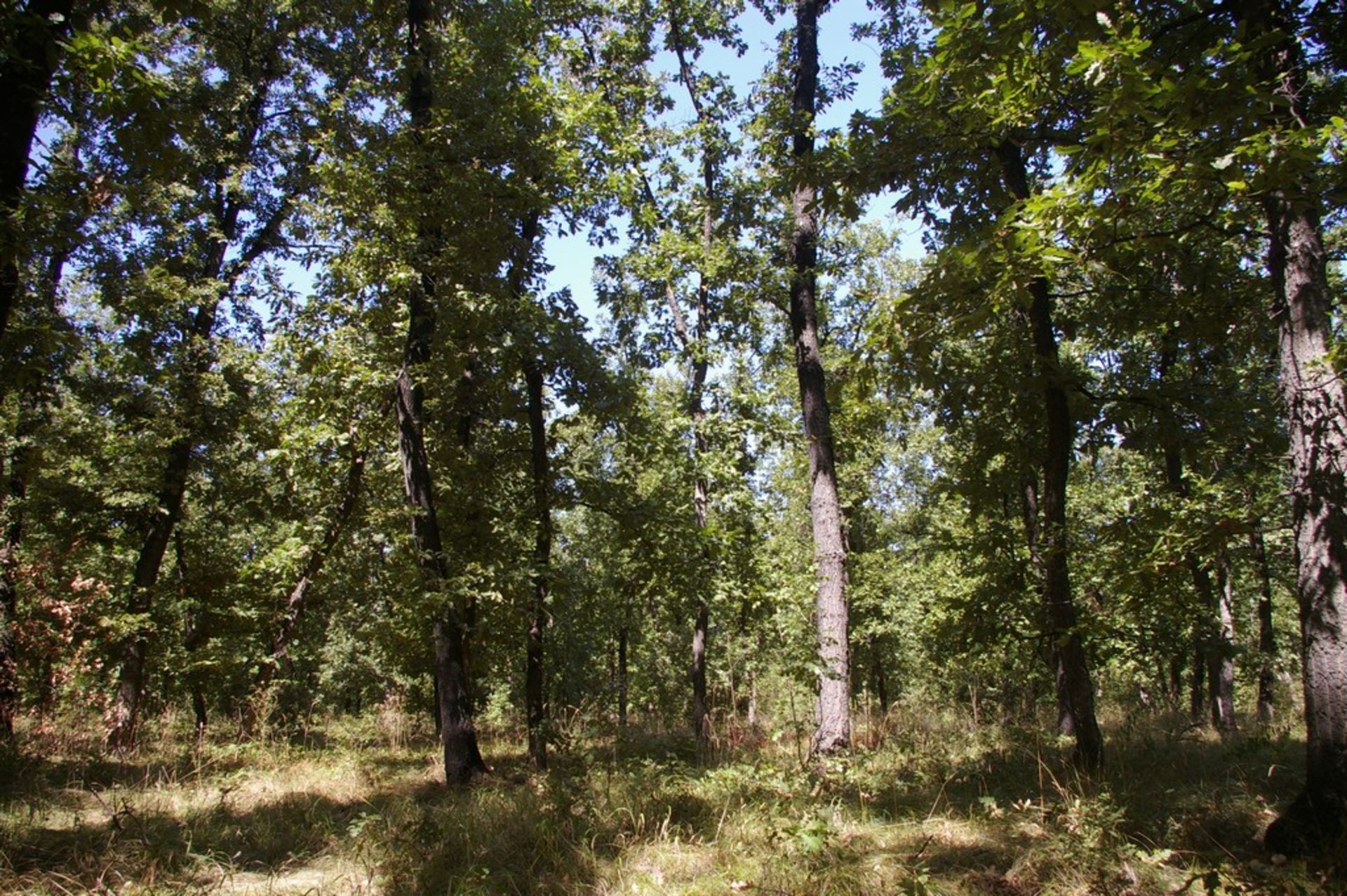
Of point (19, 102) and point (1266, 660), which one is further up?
point (19, 102)

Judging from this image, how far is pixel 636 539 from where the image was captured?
10562 mm

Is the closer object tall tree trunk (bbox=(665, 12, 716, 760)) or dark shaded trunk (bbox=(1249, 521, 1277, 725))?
tall tree trunk (bbox=(665, 12, 716, 760))

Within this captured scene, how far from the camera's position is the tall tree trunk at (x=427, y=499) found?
353 inches

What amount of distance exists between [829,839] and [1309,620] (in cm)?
355

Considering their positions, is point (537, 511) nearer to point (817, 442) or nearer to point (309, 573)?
point (309, 573)

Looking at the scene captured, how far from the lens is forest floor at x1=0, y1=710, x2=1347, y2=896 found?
4.57 metres

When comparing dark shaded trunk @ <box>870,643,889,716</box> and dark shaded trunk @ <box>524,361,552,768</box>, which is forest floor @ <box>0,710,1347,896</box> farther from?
dark shaded trunk @ <box>870,643,889,716</box>

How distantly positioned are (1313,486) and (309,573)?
12.0 m

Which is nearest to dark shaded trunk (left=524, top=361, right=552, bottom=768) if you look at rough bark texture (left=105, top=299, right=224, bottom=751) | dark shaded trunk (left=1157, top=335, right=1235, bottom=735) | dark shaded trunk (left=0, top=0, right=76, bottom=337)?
dark shaded trunk (left=0, top=0, right=76, bottom=337)

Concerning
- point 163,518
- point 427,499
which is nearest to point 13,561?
point 163,518

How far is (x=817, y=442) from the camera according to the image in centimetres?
986

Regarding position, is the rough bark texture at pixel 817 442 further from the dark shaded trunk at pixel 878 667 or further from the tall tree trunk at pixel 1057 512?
the dark shaded trunk at pixel 878 667

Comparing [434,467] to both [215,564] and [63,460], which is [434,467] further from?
[215,564]

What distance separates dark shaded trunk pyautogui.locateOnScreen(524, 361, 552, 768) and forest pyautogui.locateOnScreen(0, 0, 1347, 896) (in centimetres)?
10
